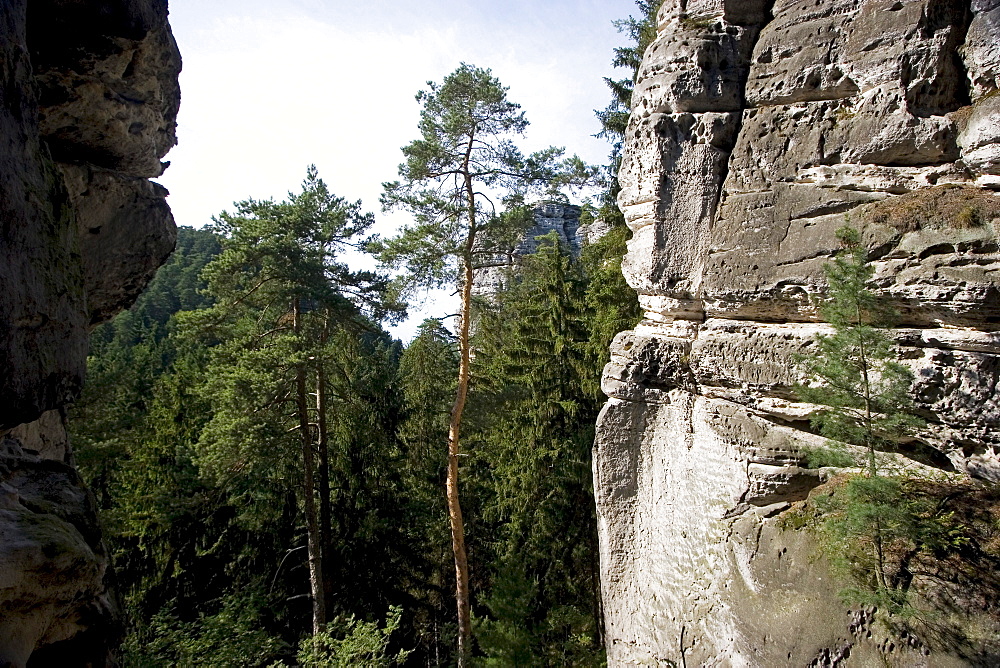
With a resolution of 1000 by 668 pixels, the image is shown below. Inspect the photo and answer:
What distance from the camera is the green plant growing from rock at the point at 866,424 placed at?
215 inches

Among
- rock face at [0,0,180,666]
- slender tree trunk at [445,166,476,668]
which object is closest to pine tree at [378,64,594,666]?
slender tree trunk at [445,166,476,668]

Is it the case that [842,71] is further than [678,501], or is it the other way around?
[678,501]

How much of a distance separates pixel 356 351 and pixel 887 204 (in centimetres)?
956

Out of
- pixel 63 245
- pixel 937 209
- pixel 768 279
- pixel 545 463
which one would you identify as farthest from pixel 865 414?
pixel 545 463

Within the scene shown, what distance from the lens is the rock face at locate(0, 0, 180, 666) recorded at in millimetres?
3709

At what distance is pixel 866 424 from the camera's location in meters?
5.67

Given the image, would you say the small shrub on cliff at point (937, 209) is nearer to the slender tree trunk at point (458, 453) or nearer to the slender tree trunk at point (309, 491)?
the slender tree trunk at point (458, 453)

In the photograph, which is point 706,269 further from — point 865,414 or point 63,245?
point 63,245

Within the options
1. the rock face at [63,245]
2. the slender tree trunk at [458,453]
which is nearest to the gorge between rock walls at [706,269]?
the rock face at [63,245]

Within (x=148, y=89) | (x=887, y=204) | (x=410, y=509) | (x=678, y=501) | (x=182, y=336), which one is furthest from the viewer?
(x=410, y=509)

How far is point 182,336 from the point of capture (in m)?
11.0

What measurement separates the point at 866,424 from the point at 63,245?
651cm

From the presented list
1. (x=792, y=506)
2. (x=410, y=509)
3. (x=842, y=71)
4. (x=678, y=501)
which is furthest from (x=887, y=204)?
(x=410, y=509)

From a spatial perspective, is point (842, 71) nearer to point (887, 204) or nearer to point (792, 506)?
point (887, 204)
